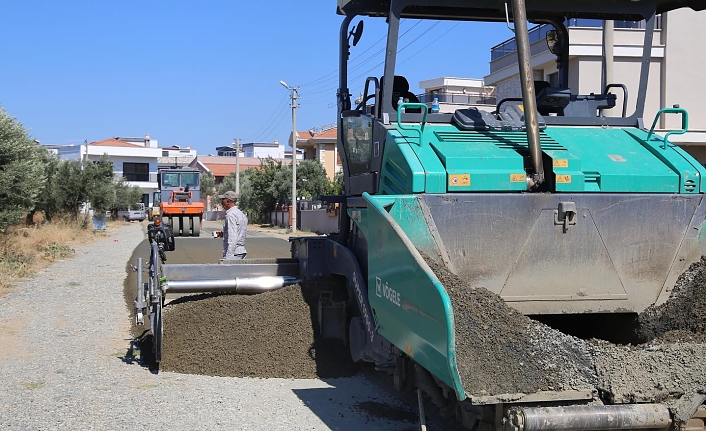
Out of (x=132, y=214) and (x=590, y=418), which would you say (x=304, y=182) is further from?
(x=590, y=418)

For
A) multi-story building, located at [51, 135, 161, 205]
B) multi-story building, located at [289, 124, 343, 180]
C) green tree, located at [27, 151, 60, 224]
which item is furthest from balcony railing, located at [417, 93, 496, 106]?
multi-story building, located at [51, 135, 161, 205]

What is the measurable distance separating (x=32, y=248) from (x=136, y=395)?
1799 cm

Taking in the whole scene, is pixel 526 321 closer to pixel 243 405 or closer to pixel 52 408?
pixel 243 405

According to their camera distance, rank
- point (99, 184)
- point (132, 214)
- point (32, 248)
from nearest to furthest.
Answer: point (32, 248) → point (99, 184) → point (132, 214)

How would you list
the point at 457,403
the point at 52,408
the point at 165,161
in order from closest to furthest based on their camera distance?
the point at 457,403 < the point at 52,408 < the point at 165,161

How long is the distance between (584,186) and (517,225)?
0.51 m

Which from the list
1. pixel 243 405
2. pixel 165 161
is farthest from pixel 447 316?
pixel 165 161

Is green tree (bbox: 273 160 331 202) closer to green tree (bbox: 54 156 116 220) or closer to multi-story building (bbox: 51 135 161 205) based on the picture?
green tree (bbox: 54 156 116 220)

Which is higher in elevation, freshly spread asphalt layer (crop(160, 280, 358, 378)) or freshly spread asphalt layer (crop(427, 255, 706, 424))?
freshly spread asphalt layer (crop(427, 255, 706, 424))

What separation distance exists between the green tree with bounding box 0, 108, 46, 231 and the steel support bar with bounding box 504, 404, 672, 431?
696 inches

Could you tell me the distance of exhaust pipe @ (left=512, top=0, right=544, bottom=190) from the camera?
5.09 meters

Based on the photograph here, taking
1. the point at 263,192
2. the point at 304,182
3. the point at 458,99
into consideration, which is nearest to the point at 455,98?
the point at 458,99

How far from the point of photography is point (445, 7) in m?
6.40

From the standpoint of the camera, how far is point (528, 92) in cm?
511
